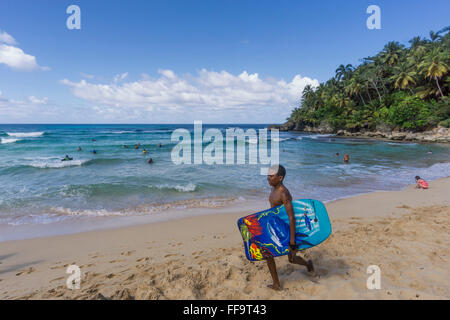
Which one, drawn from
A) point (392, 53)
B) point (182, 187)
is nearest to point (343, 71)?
point (392, 53)

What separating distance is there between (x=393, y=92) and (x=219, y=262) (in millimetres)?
54959

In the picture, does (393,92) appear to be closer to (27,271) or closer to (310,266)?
(310,266)

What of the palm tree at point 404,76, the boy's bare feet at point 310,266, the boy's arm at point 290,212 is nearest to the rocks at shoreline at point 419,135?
the palm tree at point 404,76

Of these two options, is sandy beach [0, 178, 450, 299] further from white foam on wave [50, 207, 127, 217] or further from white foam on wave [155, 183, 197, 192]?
white foam on wave [155, 183, 197, 192]

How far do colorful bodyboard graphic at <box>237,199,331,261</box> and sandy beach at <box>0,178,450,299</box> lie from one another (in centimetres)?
59

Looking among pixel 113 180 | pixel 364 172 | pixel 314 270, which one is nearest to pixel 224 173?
pixel 113 180

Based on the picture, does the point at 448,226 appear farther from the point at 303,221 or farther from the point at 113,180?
the point at 113,180

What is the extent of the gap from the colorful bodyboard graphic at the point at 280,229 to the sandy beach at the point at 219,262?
0.59m

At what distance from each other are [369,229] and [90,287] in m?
5.67

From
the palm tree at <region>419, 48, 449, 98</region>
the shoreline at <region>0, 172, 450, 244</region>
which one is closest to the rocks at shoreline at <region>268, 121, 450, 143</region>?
the palm tree at <region>419, 48, 449, 98</region>

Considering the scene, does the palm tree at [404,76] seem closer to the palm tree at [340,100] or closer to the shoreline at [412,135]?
the shoreline at [412,135]

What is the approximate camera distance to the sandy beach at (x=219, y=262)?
2.99 meters

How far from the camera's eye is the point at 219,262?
394cm

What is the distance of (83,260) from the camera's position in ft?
14.7
